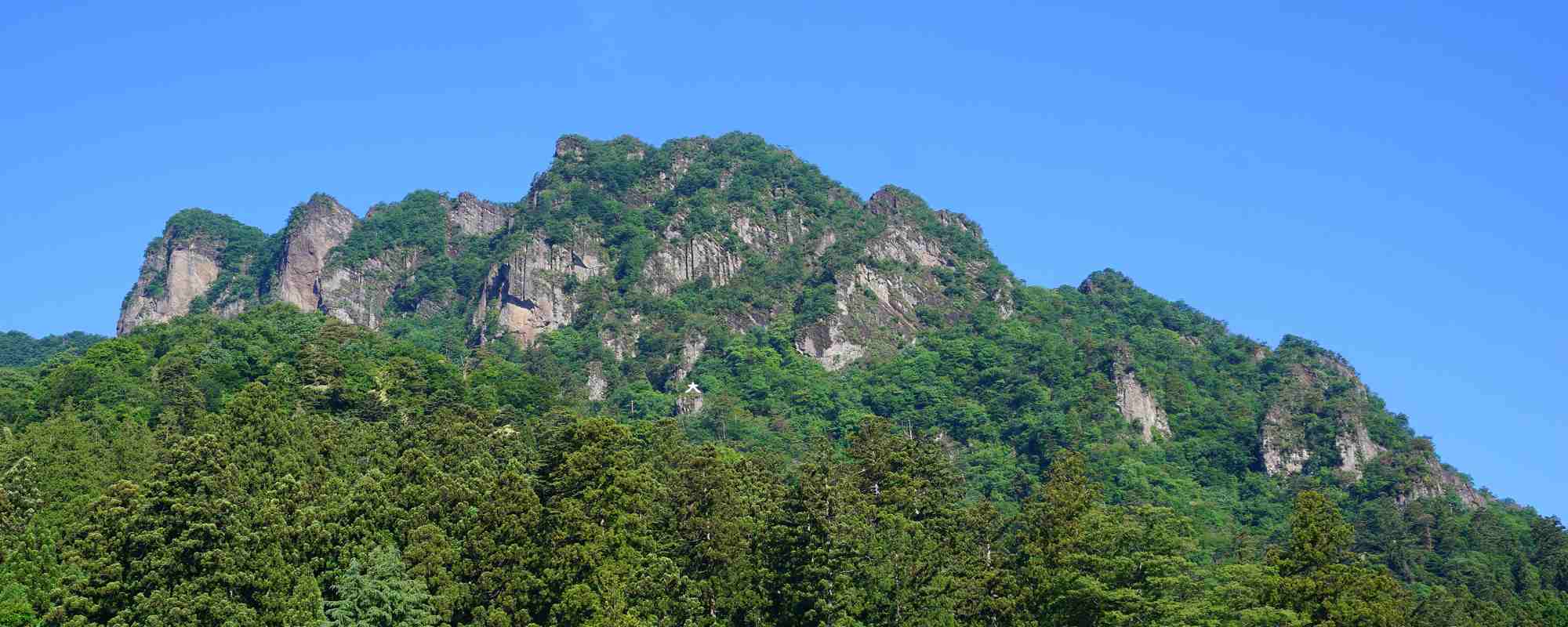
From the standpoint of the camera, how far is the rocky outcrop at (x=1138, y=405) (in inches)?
6604

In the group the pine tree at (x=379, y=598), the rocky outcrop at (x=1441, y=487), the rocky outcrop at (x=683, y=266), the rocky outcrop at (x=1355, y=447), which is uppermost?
the rocky outcrop at (x=683, y=266)

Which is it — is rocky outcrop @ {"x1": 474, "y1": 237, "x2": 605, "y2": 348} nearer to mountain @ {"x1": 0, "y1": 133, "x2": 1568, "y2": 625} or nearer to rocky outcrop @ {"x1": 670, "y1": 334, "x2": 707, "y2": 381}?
mountain @ {"x1": 0, "y1": 133, "x2": 1568, "y2": 625}

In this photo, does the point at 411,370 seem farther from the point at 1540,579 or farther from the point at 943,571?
the point at 1540,579

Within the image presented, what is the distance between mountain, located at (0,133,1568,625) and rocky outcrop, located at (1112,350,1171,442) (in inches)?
11.2

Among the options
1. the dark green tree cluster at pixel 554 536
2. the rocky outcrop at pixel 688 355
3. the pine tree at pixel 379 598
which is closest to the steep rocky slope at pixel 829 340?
the rocky outcrop at pixel 688 355

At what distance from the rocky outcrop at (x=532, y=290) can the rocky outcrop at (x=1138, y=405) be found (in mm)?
54055

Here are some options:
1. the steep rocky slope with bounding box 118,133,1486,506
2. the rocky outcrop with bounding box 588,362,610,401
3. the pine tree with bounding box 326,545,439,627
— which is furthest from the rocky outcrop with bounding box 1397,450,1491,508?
the pine tree with bounding box 326,545,439,627

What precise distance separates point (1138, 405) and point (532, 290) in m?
60.2

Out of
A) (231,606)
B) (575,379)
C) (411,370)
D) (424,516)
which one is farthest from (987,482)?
(231,606)

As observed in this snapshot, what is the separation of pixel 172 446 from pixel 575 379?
89.9m

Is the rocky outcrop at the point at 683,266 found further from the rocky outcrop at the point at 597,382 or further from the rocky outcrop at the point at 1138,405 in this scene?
the rocky outcrop at the point at 1138,405

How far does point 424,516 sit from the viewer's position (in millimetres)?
76688

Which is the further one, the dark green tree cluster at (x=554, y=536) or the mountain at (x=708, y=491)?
the mountain at (x=708, y=491)

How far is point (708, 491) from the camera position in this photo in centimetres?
8269
